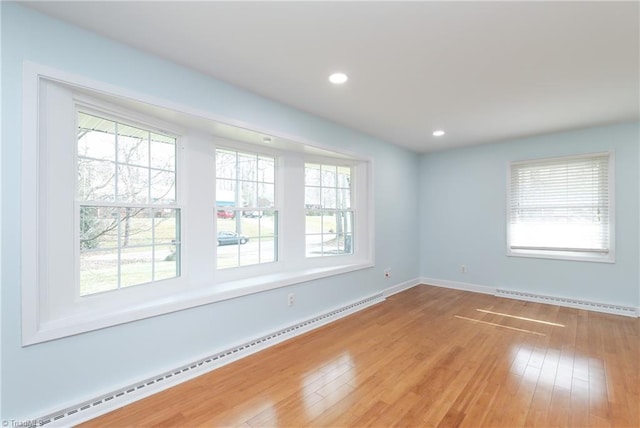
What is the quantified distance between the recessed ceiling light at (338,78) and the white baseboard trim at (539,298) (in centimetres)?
415

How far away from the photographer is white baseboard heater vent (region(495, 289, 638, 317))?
3.78 metres

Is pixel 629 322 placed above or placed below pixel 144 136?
below

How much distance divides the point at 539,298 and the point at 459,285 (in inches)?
44.6

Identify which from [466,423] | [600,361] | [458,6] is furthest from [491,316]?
[458,6]

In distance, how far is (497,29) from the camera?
1862mm

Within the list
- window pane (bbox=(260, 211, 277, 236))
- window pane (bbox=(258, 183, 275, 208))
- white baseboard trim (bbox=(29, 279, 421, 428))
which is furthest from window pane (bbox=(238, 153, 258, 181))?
white baseboard trim (bbox=(29, 279, 421, 428))

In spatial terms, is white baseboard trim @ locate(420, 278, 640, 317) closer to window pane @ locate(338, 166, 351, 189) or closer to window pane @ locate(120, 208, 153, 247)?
window pane @ locate(338, 166, 351, 189)

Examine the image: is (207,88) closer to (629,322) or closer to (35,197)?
(35,197)

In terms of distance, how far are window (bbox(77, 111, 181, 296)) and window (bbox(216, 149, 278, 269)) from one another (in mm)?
466

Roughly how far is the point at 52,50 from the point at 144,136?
2.46 ft

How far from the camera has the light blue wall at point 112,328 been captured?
63.9 inches

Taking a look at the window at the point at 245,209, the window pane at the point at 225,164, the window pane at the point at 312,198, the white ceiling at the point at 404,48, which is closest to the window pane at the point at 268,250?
the window at the point at 245,209

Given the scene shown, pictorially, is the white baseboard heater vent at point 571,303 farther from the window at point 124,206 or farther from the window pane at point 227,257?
the window at point 124,206

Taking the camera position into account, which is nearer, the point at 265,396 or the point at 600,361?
the point at 265,396
